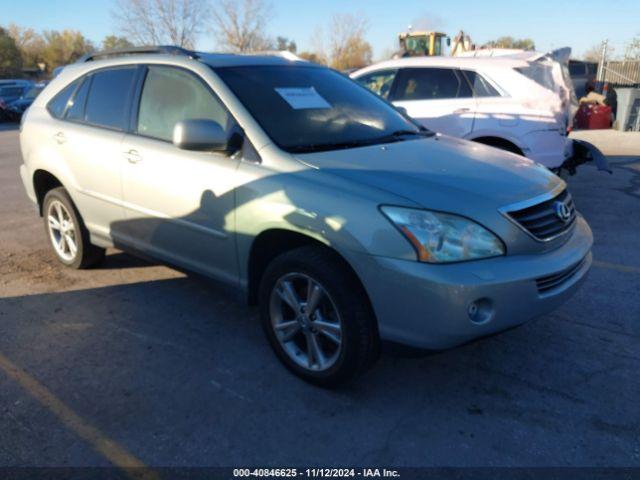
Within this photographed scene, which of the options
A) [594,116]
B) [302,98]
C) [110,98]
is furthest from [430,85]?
[594,116]

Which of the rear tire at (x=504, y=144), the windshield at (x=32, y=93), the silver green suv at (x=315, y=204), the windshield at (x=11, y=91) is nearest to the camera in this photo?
the silver green suv at (x=315, y=204)

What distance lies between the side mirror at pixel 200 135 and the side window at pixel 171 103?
0.15m

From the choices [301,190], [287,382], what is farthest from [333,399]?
[301,190]

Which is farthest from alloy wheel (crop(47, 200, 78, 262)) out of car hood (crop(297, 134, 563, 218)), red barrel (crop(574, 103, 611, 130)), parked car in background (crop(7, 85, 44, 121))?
parked car in background (crop(7, 85, 44, 121))

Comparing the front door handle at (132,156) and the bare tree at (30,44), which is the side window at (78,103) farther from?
the bare tree at (30,44)

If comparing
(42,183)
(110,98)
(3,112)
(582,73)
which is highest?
(110,98)

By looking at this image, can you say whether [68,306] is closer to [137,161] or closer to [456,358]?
[137,161]

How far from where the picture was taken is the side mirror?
3.18 metres

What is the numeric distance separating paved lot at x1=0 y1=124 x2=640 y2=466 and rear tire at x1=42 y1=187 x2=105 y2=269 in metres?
0.49

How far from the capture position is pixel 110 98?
14.1ft

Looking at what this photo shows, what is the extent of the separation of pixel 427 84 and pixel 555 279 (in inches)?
209

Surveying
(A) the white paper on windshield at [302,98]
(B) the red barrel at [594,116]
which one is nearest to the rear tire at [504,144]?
→ (A) the white paper on windshield at [302,98]

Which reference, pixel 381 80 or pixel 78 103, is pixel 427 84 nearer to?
pixel 381 80

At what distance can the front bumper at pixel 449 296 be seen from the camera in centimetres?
252
